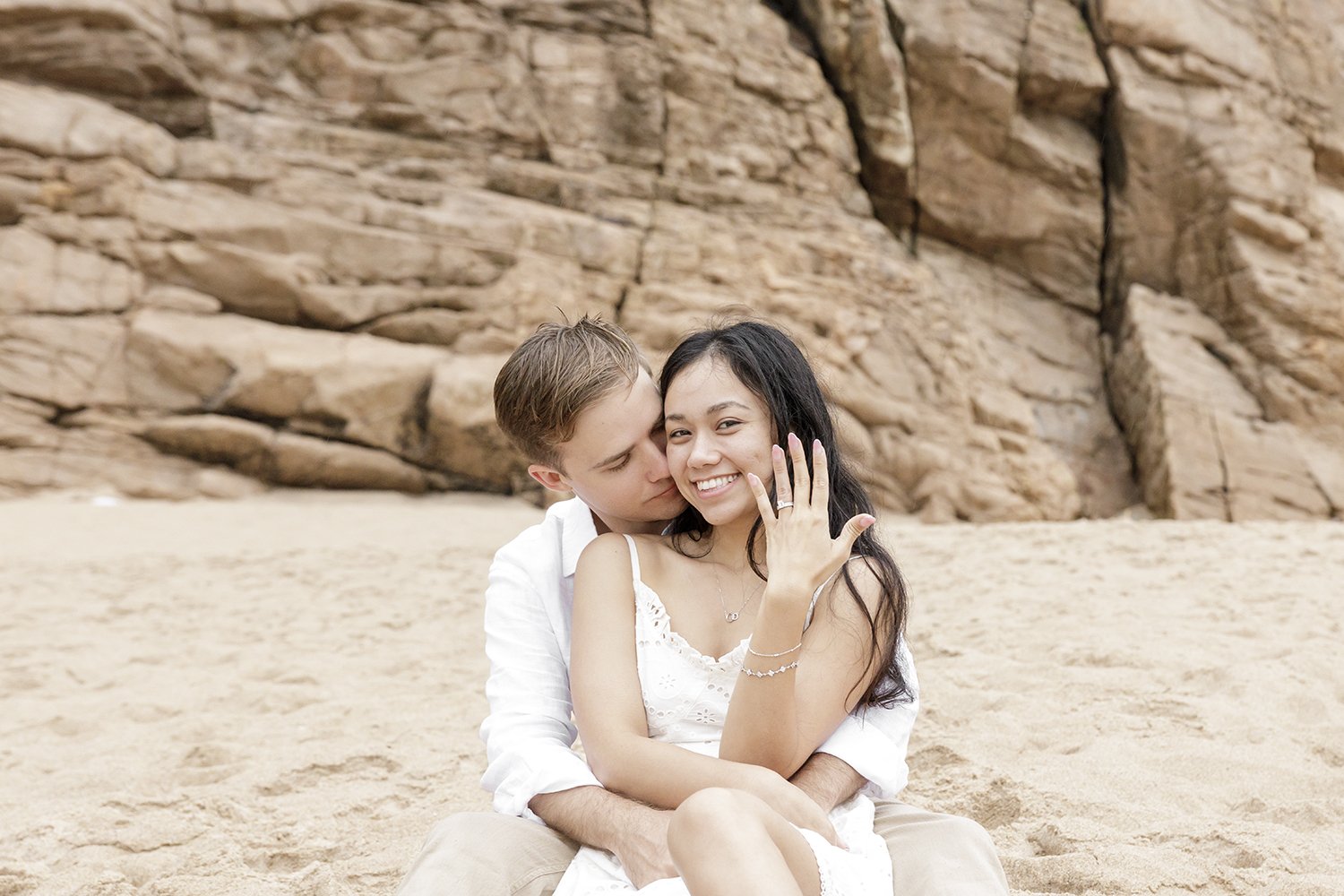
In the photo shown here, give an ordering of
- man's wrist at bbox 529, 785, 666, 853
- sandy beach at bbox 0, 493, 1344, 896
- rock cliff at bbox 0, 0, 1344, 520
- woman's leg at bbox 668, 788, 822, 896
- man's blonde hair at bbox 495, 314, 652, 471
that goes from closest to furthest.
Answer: woman's leg at bbox 668, 788, 822, 896 → man's wrist at bbox 529, 785, 666, 853 → man's blonde hair at bbox 495, 314, 652, 471 → sandy beach at bbox 0, 493, 1344, 896 → rock cliff at bbox 0, 0, 1344, 520

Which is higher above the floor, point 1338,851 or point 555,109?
point 555,109

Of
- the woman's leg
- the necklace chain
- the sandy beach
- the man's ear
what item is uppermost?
the man's ear

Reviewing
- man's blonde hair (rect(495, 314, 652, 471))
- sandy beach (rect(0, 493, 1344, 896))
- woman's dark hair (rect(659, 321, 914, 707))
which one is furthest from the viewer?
sandy beach (rect(0, 493, 1344, 896))

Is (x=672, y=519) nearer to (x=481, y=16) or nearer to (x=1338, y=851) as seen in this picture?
(x=1338, y=851)

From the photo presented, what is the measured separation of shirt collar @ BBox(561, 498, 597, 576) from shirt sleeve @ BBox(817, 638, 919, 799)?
0.70m

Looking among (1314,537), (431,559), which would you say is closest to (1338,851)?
(1314,537)

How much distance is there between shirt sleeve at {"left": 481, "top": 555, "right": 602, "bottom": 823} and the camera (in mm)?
2168

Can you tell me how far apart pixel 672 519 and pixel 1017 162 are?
15.2 metres

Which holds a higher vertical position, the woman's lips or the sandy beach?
the woman's lips

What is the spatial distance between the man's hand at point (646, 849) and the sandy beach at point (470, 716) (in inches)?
43.9

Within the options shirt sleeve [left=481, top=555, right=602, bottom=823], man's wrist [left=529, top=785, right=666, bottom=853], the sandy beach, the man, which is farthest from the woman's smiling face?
the sandy beach

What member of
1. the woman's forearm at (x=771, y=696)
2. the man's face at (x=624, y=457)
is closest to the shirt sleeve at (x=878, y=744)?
the woman's forearm at (x=771, y=696)

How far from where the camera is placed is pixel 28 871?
2869 millimetres

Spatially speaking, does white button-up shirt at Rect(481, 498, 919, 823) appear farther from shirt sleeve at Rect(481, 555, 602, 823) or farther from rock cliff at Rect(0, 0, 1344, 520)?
rock cliff at Rect(0, 0, 1344, 520)
